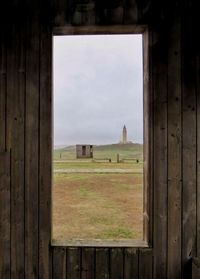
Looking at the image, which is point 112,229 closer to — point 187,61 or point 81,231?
point 81,231

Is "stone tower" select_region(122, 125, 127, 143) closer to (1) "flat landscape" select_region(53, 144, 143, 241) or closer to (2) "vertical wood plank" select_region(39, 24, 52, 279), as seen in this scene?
(1) "flat landscape" select_region(53, 144, 143, 241)

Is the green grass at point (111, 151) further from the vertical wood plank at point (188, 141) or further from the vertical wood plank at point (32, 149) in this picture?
the vertical wood plank at point (188, 141)

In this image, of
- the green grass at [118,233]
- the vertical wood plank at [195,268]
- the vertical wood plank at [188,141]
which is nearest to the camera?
the vertical wood plank at [195,268]

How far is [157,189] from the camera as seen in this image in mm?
1529

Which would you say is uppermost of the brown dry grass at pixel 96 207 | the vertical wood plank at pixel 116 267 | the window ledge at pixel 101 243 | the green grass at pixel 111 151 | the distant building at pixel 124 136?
the distant building at pixel 124 136

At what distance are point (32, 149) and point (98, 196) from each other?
2.03 ft

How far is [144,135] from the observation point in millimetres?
1648

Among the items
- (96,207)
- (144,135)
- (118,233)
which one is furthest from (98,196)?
(144,135)

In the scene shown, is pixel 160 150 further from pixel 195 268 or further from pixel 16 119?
→ pixel 16 119

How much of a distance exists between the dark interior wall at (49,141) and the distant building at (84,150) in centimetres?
27

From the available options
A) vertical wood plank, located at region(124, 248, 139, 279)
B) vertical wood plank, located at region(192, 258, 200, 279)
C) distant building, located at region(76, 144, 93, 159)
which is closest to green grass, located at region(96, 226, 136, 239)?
vertical wood plank, located at region(124, 248, 139, 279)

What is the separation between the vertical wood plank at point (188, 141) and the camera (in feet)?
4.98

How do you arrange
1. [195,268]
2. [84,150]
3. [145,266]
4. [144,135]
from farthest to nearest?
1. [84,150]
2. [144,135]
3. [145,266]
4. [195,268]

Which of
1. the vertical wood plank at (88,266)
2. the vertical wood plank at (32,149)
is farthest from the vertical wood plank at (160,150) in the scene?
the vertical wood plank at (32,149)
